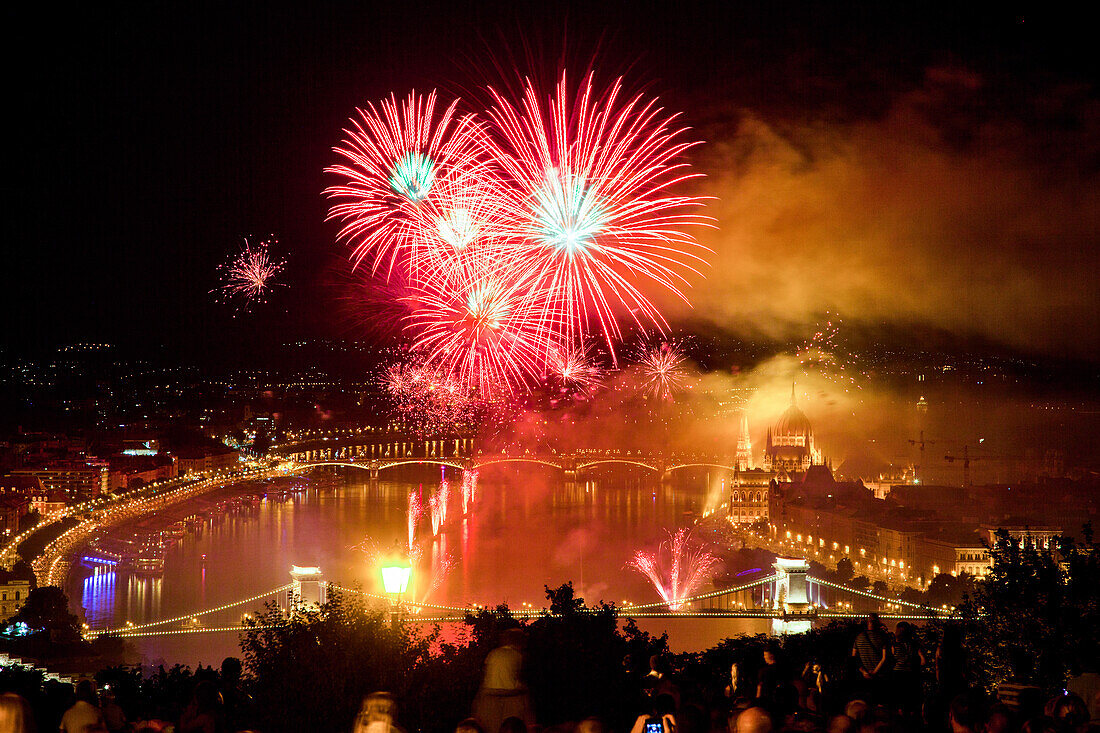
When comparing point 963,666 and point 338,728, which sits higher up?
point 963,666

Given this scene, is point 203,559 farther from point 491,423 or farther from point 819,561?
point 491,423

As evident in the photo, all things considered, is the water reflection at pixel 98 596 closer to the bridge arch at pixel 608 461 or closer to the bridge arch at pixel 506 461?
the bridge arch at pixel 506 461

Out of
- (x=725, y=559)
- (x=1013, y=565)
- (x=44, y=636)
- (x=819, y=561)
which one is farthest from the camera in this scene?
(x=819, y=561)

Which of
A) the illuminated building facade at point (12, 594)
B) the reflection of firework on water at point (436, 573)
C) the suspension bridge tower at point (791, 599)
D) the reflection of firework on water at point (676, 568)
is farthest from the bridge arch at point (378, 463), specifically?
the suspension bridge tower at point (791, 599)

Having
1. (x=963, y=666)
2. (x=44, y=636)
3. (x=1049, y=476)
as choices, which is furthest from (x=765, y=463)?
(x=963, y=666)

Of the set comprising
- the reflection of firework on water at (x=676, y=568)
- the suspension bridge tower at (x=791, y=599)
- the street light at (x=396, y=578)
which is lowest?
the reflection of firework on water at (x=676, y=568)

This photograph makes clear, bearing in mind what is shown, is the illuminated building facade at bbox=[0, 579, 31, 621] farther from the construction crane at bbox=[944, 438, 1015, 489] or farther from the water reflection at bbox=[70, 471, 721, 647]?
the construction crane at bbox=[944, 438, 1015, 489]

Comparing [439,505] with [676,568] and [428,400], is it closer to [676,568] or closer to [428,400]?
[428,400]
